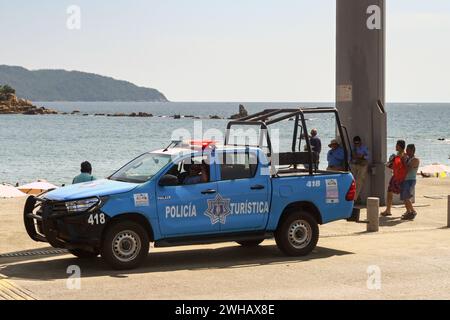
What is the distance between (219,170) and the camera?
13.3 m

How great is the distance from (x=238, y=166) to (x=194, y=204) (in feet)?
3.55

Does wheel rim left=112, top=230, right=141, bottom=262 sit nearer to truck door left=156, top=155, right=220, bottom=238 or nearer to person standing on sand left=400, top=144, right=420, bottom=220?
truck door left=156, top=155, right=220, bottom=238

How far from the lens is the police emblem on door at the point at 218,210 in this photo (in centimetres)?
1309

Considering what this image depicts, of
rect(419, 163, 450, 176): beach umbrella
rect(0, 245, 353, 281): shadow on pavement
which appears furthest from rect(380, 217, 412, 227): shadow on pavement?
rect(419, 163, 450, 176): beach umbrella

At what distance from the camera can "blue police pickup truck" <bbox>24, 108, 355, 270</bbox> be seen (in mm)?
12219

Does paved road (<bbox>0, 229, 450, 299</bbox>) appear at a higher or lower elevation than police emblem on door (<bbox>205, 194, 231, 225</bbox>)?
lower

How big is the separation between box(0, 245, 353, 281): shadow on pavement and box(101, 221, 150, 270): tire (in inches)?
5.9

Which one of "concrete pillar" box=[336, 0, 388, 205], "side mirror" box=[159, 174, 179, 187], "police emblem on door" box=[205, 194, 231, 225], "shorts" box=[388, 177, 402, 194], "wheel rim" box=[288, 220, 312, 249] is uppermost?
"concrete pillar" box=[336, 0, 388, 205]

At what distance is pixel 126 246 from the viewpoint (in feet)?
A: 40.8

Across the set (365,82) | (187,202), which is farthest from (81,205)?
(365,82)

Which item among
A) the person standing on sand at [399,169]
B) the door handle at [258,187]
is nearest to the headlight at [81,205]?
the door handle at [258,187]

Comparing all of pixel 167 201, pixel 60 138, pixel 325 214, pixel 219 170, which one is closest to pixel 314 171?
pixel 325 214
